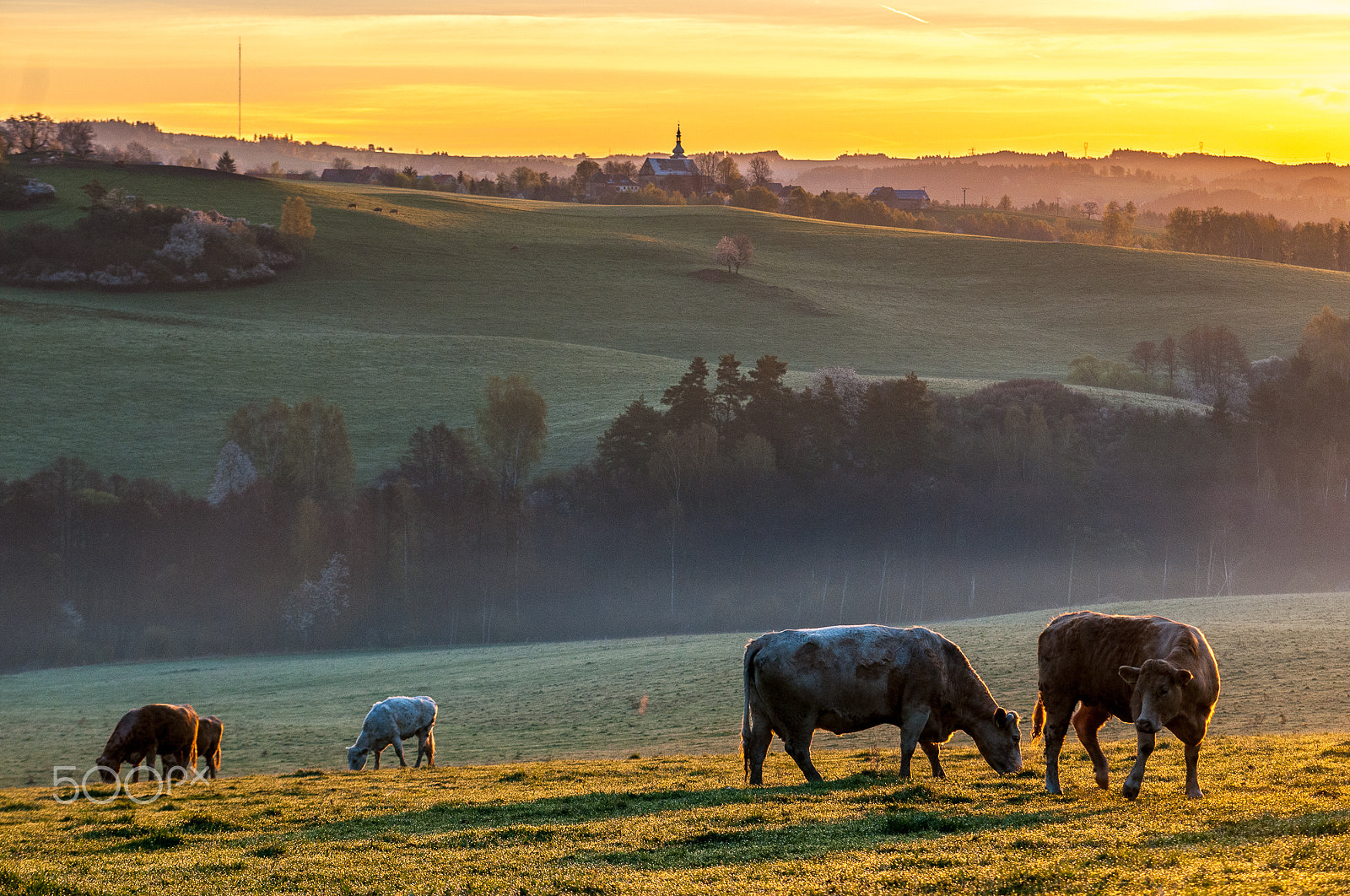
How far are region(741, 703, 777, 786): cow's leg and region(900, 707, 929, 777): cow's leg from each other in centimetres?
219

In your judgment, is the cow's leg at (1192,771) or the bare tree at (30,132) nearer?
the cow's leg at (1192,771)

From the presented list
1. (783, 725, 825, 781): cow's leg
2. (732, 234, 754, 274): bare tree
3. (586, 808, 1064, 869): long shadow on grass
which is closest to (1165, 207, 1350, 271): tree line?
(732, 234, 754, 274): bare tree

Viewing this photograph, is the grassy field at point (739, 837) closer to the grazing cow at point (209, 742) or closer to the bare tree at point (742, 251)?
the grazing cow at point (209, 742)

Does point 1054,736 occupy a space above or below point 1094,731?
above

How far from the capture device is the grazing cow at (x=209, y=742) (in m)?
29.0

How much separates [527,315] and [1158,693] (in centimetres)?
12011

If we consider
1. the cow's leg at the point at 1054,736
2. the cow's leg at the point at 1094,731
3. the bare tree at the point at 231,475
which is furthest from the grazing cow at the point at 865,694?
the bare tree at the point at 231,475

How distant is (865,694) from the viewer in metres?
18.6

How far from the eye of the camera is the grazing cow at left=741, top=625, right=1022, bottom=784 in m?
18.6

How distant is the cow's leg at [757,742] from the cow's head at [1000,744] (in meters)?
3.48

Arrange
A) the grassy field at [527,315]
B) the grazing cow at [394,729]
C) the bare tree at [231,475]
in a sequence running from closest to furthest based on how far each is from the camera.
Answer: the grazing cow at [394,729], the bare tree at [231,475], the grassy field at [527,315]

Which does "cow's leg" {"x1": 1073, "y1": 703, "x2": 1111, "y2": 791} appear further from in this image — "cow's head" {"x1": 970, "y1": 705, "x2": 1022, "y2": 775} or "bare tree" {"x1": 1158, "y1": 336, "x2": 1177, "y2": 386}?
"bare tree" {"x1": 1158, "y1": 336, "x2": 1177, "y2": 386}

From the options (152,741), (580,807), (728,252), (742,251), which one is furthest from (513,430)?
(742,251)

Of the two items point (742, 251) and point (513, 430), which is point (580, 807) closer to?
point (513, 430)
